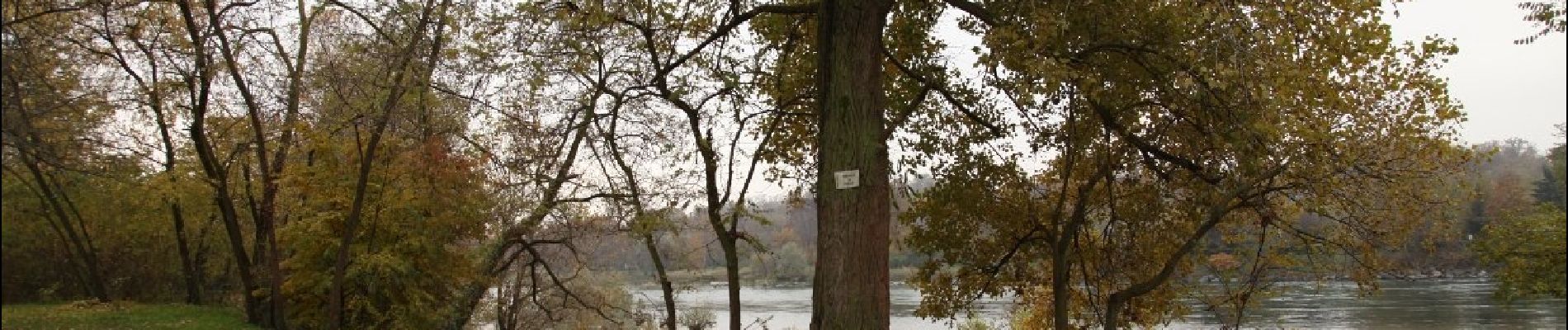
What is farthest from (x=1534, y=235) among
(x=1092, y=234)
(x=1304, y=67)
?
(x=1304, y=67)

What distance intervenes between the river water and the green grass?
316 inches

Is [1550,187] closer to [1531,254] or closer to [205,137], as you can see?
[1531,254]

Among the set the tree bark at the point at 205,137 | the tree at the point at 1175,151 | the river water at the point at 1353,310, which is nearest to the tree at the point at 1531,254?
the river water at the point at 1353,310

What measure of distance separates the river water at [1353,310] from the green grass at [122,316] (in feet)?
26.4

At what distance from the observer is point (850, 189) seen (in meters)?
7.65

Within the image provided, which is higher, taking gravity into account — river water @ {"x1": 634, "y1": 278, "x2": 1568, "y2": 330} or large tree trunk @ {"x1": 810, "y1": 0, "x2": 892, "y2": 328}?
large tree trunk @ {"x1": 810, "y1": 0, "x2": 892, "y2": 328}

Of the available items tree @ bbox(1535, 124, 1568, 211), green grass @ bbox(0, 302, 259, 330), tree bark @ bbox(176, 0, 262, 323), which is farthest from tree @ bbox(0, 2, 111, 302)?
tree @ bbox(1535, 124, 1568, 211)

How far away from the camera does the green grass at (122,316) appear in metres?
16.3

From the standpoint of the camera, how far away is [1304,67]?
26.2 ft

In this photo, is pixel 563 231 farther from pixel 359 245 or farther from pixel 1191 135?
pixel 1191 135

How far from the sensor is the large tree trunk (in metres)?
7.58

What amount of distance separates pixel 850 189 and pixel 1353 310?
29.9 meters

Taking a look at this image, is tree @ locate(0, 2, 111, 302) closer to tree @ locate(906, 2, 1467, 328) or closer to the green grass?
the green grass

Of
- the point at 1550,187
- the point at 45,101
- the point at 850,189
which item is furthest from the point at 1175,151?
the point at 1550,187
